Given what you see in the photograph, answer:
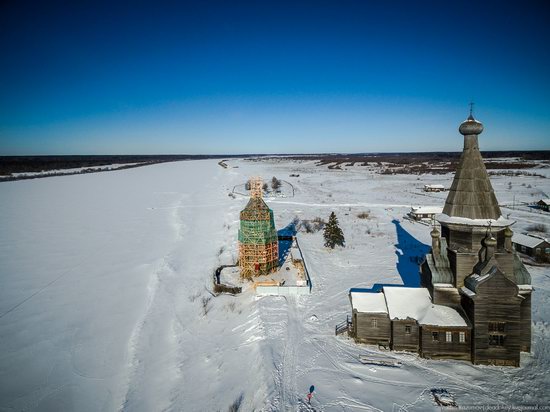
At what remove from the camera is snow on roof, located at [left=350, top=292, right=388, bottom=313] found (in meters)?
15.5

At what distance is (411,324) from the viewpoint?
1495 centimetres

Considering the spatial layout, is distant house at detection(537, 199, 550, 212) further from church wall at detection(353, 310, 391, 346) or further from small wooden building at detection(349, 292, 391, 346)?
church wall at detection(353, 310, 391, 346)

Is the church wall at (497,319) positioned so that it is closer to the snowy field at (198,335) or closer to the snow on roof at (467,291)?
the snow on roof at (467,291)

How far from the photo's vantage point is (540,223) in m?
36.8

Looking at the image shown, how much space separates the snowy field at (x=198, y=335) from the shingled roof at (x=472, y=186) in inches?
245

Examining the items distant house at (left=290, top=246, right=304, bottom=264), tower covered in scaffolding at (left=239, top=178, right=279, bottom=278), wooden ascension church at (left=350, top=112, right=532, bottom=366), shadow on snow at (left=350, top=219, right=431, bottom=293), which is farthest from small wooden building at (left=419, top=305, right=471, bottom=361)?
distant house at (left=290, top=246, right=304, bottom=264)

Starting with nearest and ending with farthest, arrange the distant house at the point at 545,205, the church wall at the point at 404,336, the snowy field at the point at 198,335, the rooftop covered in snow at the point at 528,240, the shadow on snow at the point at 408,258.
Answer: the snowy field at the point at 198,335
the church wall at the point at 404,336
the shadow on snow at the point at 408,258
the rooftop covered in snow at the point at 528,240
the distant house at the point at 545,205

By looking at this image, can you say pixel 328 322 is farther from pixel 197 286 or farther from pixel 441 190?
pixel 441 190

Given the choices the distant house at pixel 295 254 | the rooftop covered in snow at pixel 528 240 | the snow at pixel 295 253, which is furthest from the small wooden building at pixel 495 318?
the rooftop covered in snow at pixel 528 240

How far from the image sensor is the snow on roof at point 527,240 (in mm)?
25250

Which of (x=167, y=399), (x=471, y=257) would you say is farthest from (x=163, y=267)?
(x=471, y=257)

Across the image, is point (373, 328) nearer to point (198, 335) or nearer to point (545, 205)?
point (198, 335)

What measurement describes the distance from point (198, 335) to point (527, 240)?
2477 cm

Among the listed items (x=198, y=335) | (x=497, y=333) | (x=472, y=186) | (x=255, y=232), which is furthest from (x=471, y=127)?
(x=198, y=335)
